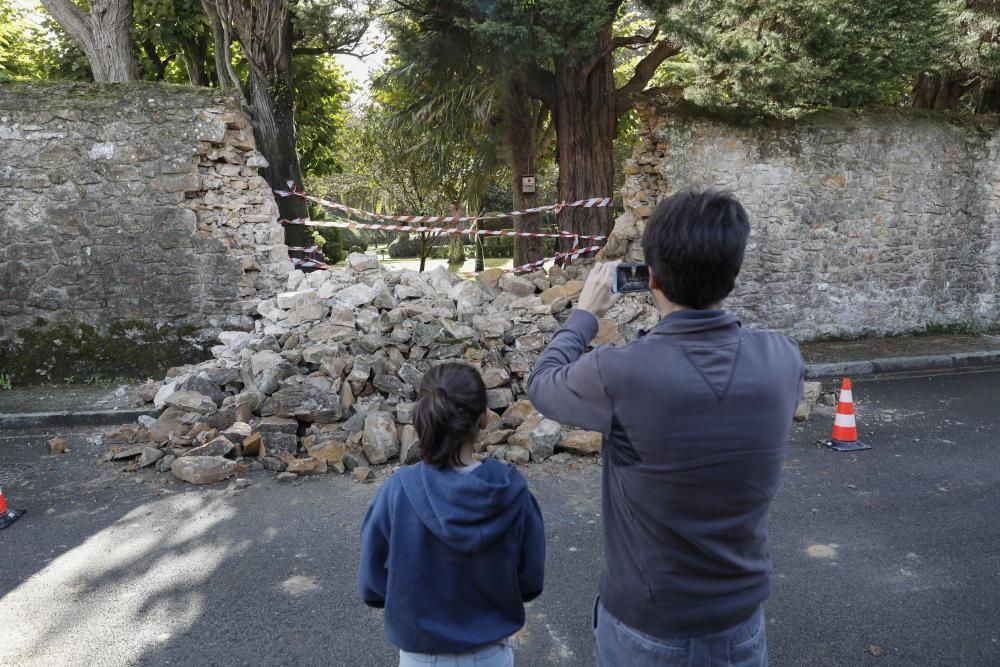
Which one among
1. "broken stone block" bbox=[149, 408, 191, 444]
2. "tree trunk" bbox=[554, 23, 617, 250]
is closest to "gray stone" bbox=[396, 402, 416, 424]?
"broken stone block" bbox=[149, 408, 191, 444]

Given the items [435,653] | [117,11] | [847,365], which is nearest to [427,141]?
[117,11]

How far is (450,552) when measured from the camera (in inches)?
84.4

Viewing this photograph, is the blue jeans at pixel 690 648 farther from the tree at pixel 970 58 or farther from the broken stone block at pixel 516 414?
the tree at pixel 970 58

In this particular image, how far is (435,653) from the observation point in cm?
216

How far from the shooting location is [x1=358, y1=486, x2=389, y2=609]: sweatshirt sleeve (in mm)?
2203

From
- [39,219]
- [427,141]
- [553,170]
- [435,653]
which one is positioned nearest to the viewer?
[435,653]

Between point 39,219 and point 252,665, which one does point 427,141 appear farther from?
point 252,665

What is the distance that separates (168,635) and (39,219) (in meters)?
6.54

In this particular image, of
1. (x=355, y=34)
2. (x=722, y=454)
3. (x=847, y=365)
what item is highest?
(x=355, y=34)

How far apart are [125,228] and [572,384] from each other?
813 centimetres

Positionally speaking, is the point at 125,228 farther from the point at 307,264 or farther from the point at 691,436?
the point at 691,436

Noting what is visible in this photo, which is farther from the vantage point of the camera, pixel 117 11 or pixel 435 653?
pixel 117 11

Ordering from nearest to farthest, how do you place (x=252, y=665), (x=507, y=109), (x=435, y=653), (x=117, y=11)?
(x=435, y=653)
(x=252, y=665)
(x=117, y=11)
(x=507, y=109)

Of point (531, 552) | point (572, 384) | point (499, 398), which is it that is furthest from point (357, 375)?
point (572, 384)
